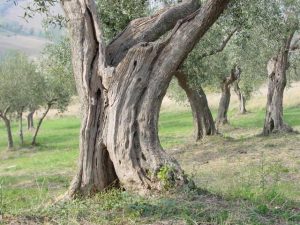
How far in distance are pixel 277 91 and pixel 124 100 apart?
1967cm

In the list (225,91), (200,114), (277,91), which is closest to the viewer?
(277,91)

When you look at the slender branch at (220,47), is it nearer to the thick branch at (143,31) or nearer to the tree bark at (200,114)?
the tree bark at (200,114)

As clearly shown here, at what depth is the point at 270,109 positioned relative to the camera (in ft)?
88.8

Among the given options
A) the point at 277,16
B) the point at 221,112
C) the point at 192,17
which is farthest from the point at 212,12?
the point at 221,112

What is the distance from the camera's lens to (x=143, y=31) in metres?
10.0

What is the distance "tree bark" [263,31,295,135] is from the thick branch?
17.3 meters

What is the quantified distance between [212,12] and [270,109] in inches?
732

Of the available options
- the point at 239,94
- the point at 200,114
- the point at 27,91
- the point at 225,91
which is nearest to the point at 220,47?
the point at 200,114

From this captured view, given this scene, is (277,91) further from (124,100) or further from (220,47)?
(124,100)

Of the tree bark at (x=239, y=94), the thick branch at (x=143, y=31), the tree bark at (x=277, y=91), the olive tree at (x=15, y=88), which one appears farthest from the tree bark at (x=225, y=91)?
the thick branch at (x=143, y=31)

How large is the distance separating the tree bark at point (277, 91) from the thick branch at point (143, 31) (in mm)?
17267

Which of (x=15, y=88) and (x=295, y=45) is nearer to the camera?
(x=295, y=45)

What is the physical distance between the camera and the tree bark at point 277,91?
26734 mm

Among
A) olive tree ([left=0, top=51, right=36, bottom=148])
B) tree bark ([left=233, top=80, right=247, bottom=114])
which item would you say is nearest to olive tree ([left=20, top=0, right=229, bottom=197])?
olive tree ([left=0, top=51, right=36, bottom=148])
